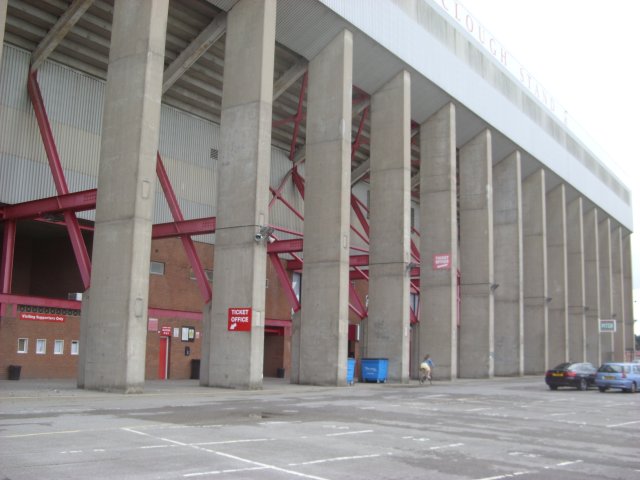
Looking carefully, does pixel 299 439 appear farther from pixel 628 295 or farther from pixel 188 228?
pixel 628 295

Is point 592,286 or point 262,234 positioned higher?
point 592,286

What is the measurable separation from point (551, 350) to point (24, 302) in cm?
4195

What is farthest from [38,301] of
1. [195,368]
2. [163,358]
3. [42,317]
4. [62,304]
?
[195,368]

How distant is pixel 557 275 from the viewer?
5625cm

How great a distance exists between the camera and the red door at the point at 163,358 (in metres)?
32.4

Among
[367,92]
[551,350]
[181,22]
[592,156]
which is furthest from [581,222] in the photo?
[181,22]

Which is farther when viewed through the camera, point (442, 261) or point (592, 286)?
point (592, 286)

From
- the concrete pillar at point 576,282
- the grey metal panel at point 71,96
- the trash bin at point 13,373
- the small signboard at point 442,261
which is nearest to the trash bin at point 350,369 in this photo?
the small signboard at point 442,261

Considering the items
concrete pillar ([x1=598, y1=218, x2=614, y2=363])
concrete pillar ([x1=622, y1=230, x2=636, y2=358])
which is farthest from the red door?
concrete pillar ([x1=622, y1=230, x2=636, y2=358])

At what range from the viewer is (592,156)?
66000mm

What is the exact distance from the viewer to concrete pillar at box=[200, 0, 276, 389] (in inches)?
955

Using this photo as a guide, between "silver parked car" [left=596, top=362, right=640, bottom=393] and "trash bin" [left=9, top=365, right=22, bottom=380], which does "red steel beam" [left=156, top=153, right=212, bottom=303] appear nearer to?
"trash bin" [left=9, top=365, right=22, bottom=380]

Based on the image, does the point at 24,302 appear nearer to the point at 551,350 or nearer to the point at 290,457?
the point at 290,457

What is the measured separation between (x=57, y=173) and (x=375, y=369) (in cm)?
1673
